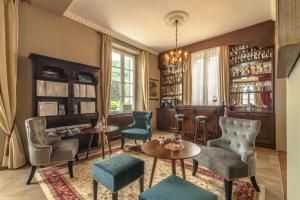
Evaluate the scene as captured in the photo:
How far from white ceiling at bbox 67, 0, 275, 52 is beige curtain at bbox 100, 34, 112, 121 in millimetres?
412

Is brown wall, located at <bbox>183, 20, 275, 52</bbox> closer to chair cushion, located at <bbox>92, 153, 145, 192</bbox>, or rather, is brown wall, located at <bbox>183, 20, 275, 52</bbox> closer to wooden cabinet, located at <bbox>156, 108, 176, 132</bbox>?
wooden cabinet, located at <bbox>156, 108, 176, 132</bbox>

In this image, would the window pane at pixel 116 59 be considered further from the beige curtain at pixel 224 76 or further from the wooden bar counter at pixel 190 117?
the beige curtain at pixel 224 76

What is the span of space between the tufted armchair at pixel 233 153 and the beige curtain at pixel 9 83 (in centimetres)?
317

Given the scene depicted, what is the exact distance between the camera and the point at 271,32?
411 centimetres

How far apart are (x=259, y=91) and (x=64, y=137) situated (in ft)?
16.3

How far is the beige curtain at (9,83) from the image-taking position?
2838 mm

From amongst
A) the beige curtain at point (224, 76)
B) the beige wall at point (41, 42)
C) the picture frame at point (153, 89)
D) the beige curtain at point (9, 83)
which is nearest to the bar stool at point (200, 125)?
the beige curtain at point (224, 76)

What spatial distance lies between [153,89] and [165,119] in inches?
51.2

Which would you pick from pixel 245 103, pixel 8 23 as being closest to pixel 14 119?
pixel 8 23

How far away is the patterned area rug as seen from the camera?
2.12 metres

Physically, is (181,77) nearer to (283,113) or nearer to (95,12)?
(283,113)

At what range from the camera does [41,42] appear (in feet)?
11.2

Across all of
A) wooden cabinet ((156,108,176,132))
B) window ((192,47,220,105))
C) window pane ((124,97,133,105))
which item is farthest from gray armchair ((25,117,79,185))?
window ((192,47,220,105))

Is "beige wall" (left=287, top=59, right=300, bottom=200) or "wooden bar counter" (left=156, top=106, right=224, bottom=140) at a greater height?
Answer: "beige wall" (left=287, top=59, right=300, bottom=200)
